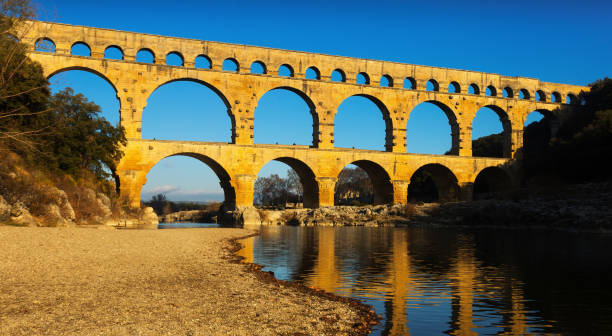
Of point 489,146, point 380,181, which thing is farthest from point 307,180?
point 489,146

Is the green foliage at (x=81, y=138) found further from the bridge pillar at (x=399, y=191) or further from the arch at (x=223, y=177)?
the bridge pillar at (x=399, y=191)

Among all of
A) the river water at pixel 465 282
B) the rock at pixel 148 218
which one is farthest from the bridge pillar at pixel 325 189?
the river water at pixel 465 282

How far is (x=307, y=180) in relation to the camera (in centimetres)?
3869

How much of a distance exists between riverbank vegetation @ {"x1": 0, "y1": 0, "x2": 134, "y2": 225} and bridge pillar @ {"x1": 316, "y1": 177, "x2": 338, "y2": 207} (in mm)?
13319

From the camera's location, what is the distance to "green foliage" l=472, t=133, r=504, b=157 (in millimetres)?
52581

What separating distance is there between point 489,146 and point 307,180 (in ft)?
80.3

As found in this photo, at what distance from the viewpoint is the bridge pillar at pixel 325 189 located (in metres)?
37.3

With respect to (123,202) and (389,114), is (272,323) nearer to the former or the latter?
(123,202)

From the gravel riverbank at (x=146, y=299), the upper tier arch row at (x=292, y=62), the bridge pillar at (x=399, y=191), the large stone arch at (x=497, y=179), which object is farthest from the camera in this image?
the large stone arch at (x=497, y=179)

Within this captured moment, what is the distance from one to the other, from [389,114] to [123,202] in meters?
19.7

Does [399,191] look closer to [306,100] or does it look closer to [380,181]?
[380,181]

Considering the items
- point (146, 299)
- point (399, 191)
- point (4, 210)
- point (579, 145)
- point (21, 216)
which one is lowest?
point (146, 299)

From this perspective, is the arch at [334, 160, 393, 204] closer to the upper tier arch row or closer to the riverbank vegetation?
the upper tier arch row

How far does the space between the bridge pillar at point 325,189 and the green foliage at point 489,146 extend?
21.9 m
